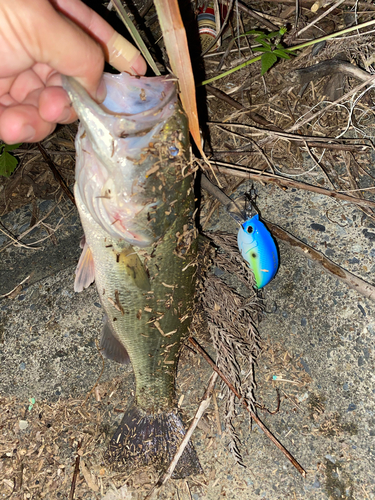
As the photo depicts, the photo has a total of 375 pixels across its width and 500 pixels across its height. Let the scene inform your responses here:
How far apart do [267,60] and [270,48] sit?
282mm

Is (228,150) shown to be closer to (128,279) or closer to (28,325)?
(128,279)

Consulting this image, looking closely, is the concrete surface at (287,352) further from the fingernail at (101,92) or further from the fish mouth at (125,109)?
the fingernail at (101,92)

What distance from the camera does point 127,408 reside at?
318cm

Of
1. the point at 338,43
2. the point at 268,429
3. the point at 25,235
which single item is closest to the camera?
Answer: the point at 268,429

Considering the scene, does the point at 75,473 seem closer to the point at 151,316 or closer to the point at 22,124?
the point at 151,316

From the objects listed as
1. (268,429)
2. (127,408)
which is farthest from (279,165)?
(127,408)

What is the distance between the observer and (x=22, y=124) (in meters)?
2.21

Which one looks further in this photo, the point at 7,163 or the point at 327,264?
the point at 7,163

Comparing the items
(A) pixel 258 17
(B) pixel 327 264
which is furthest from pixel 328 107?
(B) pixel 327 264

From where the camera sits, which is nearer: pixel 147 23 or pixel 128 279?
pixel 128 279

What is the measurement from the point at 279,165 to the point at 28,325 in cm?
284

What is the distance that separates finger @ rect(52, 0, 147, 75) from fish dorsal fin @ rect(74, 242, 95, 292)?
121cm

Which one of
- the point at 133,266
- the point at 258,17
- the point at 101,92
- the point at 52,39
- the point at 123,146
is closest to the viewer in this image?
→ the point at 52,39

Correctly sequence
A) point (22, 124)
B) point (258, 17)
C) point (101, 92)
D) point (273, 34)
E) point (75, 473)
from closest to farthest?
point (101, 92), point (22, 124), point (75, 473), point (273, 34), point (258, 17)
